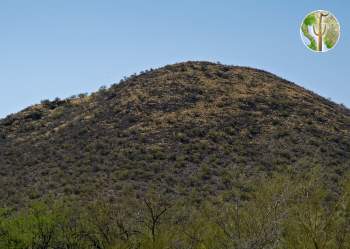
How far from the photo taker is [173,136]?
5344 cm

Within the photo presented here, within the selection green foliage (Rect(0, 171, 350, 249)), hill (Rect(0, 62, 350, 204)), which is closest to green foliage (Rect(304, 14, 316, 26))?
green foliage (Rect(0, 171, 350, 249))

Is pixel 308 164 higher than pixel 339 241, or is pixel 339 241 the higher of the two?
pixel 308 164

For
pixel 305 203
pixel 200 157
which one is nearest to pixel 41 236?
pixel 305 203

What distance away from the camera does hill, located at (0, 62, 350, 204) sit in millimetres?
45438

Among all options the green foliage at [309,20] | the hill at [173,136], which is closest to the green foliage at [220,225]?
the green foliage at [309,20]

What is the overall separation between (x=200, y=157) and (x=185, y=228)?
22.8m

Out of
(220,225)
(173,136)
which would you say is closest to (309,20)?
(220,225)

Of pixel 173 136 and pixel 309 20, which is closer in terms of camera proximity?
pixel 309 20

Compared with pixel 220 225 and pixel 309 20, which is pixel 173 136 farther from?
pixel 309 20

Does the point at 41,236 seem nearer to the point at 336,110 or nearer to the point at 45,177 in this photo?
the point at 45,177

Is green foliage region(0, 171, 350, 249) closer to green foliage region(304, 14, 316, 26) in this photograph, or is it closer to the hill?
green foliage region(304, 14, 316, 26)

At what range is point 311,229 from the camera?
62.0 ft

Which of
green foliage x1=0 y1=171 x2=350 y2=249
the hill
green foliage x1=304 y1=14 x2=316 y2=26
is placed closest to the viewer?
green foliage x1=0 y1=171 x2=350 y2=249

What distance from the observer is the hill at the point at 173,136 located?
149ft
